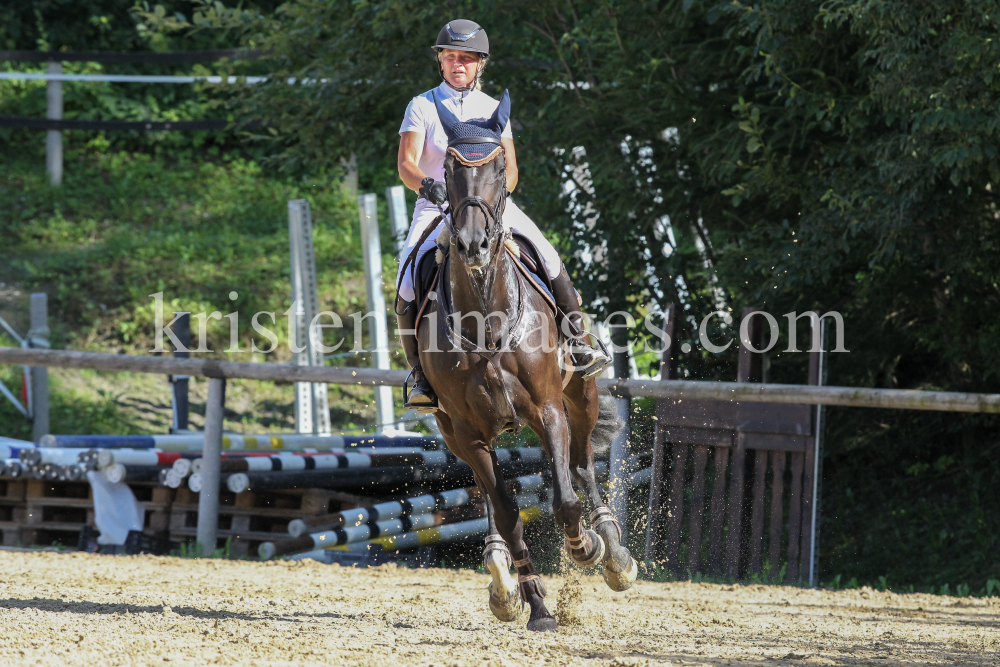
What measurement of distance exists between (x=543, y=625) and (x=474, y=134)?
2307mm

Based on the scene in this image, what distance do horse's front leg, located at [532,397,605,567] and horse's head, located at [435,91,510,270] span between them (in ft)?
2.77

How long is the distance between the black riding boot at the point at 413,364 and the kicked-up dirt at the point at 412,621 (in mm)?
1064

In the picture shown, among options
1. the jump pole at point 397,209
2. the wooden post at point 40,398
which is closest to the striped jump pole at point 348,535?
the jump pole at point 397,209

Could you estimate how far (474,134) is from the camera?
14.0 feet

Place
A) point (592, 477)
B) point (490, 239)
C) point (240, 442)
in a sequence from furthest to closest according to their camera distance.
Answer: point (240, 442) < point (592, 477) < point (490, 239)

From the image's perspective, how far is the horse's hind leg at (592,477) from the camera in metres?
5.15

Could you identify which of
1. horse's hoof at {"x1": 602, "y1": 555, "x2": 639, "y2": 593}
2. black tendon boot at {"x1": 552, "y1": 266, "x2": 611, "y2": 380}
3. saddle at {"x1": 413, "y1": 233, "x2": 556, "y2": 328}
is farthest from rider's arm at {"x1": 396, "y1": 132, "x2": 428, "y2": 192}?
horse's hoof at {"x1": 602, "y1": 555, "x2": 639, "y2": 593}

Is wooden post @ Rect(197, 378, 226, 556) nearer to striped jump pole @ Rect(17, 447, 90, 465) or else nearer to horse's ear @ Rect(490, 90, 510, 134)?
striped jump pole @ Rect(17, 447, 90, 465)

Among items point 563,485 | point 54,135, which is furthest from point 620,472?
point 54,135

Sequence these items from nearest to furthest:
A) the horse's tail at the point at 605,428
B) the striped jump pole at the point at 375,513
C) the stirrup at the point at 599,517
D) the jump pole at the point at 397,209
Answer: the stirrup at the point at 599,517
the horse's tail at the point at 605,428
the striped jump pole at the point at 375,513
the jump pole at the point at 397,209

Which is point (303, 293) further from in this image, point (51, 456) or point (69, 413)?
point (51, 456)

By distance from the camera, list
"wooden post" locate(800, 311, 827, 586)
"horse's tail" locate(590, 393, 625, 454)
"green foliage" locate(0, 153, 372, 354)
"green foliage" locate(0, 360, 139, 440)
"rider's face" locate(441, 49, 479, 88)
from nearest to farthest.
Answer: "rider's face" locate(441, 49, 479, 88) → "horse's tail" locate(590, 393, 625, 454) → "wooden post" locate(800, 311, 827, 586) → "green foliage" locate(0, 360, 139, 440) → "green foliage" locate(0, 153, 372, 354)

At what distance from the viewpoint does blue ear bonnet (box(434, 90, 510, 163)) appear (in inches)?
166

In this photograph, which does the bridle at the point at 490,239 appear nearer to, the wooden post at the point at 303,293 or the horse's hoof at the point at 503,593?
the horse's hoof at the point at 503,593
